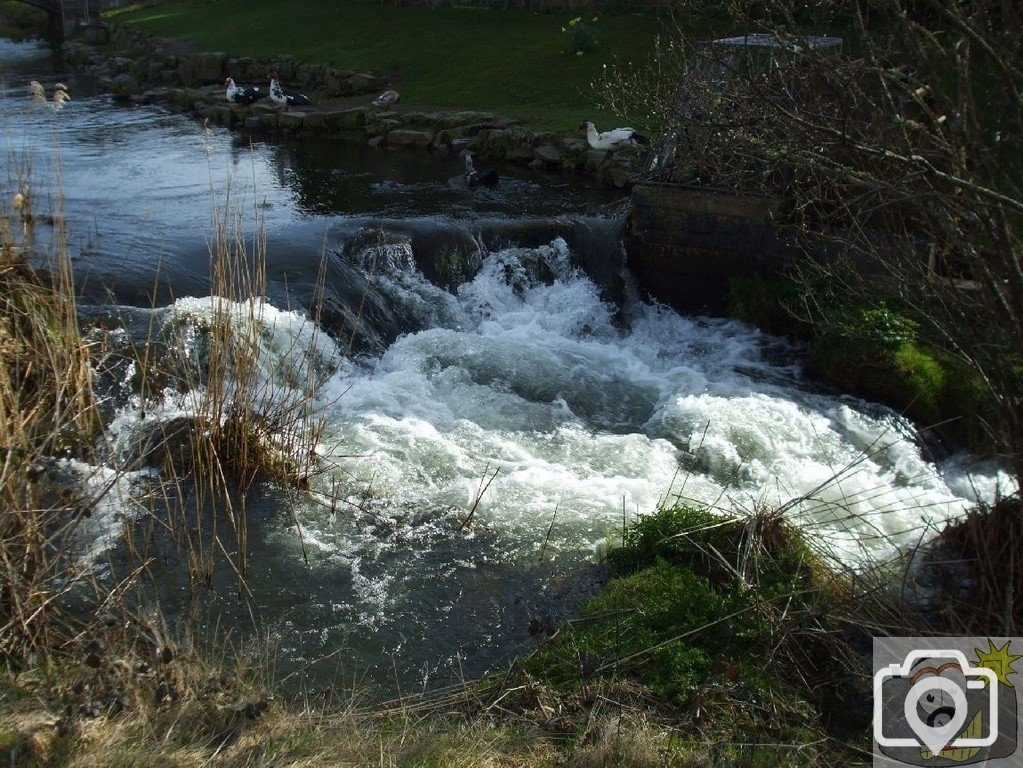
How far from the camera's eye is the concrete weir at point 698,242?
898cm

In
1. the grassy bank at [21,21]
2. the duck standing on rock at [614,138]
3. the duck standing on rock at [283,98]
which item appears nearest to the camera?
the duck standing on rock at [614,138]

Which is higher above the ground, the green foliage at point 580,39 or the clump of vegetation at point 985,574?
the green foliage at point 580,39

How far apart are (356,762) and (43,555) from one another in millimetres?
1560

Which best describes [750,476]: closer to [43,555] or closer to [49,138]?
[43,555]

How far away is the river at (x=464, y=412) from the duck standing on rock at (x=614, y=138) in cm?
67

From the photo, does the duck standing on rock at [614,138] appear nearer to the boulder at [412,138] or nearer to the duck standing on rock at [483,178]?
the duck standing on rock at [483,178]

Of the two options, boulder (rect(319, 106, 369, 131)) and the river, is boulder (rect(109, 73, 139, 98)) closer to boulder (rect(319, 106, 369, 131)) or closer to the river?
boulder (rect(319, 106, 369, 131))

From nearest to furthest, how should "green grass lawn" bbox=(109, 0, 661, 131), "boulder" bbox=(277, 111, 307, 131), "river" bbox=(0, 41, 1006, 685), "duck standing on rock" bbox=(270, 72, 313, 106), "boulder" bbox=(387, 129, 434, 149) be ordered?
"river" bbox=(0, 41, 1006, 685) → "boulder" bbox=(387, 129, 434, 149) → "boulder" bbox=(277, 111, 307, 131) → "green grass lawn" bbox=(109, 0, 661, 131) → "duck standing on rock" bbox=(270, 72, 313, 106)

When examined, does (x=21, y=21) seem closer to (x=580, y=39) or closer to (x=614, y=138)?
Result: (x=580, y=39)

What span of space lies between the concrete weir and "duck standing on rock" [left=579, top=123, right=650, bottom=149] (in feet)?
10.7

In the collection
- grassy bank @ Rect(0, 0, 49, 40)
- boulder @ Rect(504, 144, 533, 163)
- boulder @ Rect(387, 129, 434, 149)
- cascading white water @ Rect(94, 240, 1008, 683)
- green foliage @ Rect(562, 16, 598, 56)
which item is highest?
grassy bank @ Rect(0, 0, 49, 40)

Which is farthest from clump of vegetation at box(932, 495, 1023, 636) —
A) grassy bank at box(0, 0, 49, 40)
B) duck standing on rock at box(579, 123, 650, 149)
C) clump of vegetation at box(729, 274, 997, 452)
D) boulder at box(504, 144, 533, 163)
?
grassy bank at box(0, 0, 49, 40)

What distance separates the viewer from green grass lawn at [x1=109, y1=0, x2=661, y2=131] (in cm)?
1702

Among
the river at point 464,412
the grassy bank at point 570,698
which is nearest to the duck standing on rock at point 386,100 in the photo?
the river at point 464,412
